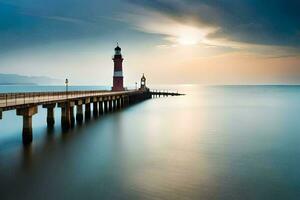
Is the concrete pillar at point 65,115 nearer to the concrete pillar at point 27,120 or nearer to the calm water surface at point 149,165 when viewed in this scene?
the calm water surface at point 149,165

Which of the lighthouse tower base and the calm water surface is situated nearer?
the calm water surface

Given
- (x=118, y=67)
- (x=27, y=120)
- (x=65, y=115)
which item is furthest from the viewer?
(x=118, y=67)

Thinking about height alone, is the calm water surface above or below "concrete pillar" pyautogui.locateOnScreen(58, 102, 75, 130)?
below

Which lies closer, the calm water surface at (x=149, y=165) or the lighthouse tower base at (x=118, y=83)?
the calm water surface at (x=149, y=165)

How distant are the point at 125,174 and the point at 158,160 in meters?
Result: 3.10

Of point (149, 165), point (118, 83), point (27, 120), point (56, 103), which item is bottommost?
point (149, 165)

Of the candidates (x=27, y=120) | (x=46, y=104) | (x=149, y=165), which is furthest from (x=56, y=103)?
(x=149, y=165)

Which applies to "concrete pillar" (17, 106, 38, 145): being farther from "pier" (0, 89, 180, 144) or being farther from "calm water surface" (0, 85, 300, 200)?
"calm water surface" (0, 85, 300, 200)

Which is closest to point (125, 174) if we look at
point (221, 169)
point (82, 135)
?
point (221, 169)

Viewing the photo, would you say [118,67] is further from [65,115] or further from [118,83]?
[65,115]

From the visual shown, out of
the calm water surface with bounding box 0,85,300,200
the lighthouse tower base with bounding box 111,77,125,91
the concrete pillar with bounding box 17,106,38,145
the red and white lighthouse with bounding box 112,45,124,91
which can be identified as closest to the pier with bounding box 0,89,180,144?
the concrete pillar with bounding box 17,106,38,145

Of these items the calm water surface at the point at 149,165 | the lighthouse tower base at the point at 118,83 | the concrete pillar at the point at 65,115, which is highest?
the lighthouse tower base at the point at 118,83

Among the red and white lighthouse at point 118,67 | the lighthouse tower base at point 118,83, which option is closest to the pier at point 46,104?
the red and white lighthouse at point 118,67

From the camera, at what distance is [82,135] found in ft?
79.4
